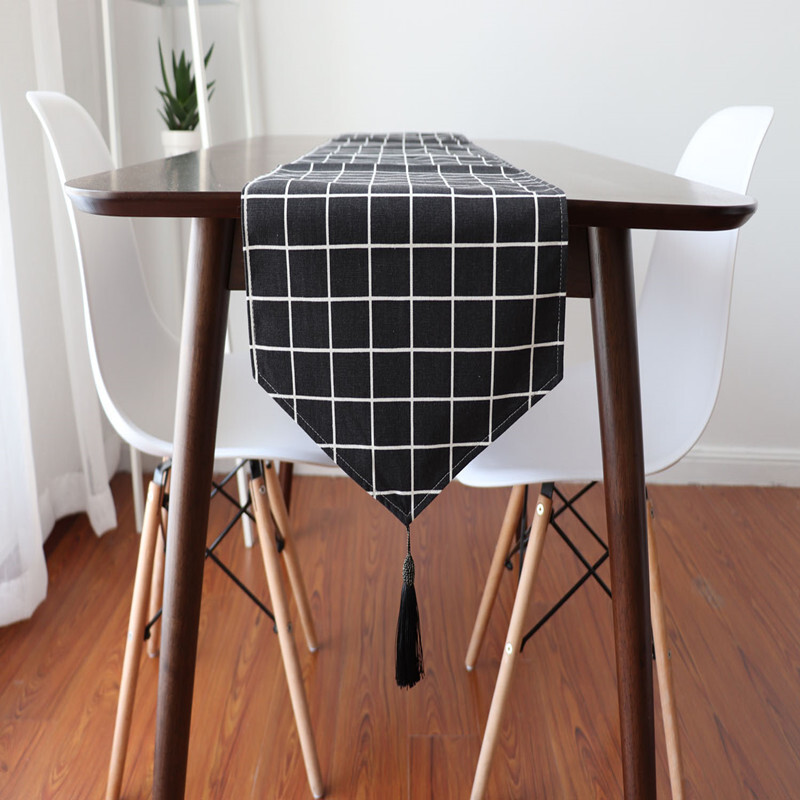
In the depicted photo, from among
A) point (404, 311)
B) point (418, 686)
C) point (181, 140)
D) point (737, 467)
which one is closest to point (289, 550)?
point (418, 686)

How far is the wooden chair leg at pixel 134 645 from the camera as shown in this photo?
121cm

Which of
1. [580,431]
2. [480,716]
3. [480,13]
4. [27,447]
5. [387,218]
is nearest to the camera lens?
[387,218]

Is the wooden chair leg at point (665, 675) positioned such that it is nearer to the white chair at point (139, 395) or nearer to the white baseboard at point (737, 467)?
the white chair at point (139, 395)

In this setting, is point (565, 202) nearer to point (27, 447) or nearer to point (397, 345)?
point (397, 345)

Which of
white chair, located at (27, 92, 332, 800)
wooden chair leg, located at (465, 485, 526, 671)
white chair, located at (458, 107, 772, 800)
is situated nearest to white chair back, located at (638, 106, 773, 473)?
white chair, located at (458, 107, 772, 800)

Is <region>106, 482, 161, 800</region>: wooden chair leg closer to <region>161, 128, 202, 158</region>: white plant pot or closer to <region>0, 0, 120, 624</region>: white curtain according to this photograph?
<region>0, 0, 120, 624</region>: white curtain

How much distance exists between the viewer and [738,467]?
2.37m

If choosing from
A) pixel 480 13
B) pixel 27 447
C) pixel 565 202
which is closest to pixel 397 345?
pixel 565 202

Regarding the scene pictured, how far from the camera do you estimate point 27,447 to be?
1636 millimetres

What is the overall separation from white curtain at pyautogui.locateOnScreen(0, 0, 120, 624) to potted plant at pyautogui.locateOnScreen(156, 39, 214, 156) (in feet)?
0.80

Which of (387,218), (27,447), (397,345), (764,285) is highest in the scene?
(387,218)

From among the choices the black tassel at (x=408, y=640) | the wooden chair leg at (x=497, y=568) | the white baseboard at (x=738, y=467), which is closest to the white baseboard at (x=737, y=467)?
the white baseboard at (x=738, y=467)

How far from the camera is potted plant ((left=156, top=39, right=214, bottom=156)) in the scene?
6.22 ft

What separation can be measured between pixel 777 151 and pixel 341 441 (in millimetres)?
1713
